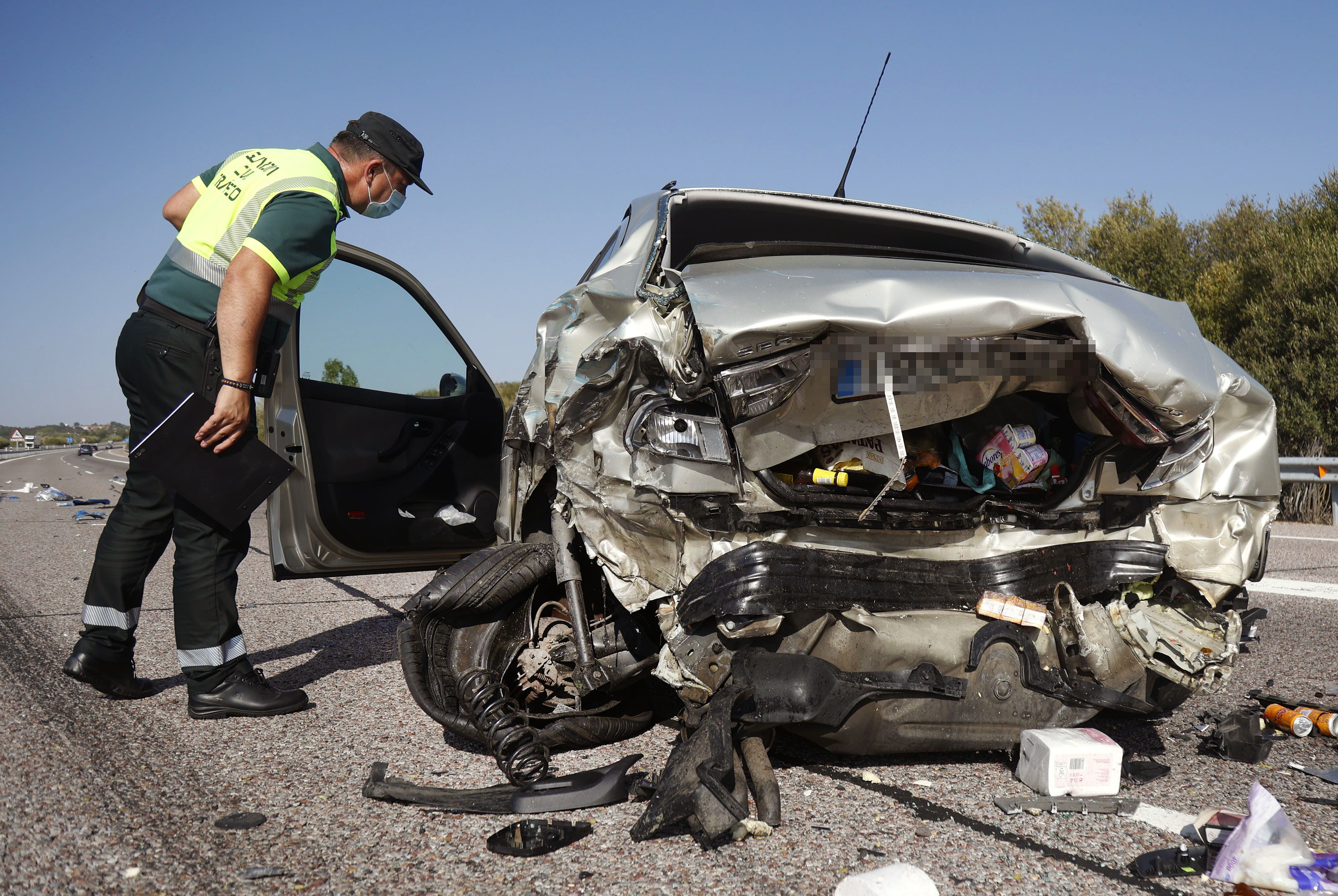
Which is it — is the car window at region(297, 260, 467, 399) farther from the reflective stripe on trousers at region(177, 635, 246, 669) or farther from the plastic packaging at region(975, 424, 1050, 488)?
the plastic packaging at region(975, 424, 1050, 488)

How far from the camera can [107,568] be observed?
3.19 meters

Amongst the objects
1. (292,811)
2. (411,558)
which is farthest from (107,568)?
(292,811)

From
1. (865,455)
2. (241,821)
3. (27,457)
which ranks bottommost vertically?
(27,457)

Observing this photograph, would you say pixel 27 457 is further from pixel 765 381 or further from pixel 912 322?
pixel 912 322

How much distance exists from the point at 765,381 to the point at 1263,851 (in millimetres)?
1436

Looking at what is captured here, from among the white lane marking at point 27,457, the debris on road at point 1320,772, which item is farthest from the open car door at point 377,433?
the white lane marking at point 27,457

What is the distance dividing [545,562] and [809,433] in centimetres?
103

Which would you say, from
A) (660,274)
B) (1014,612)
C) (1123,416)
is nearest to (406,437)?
(660,274)

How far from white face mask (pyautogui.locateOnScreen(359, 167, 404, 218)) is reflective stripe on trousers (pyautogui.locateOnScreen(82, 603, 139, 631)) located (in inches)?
70.0

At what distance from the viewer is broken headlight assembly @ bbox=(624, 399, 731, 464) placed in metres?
2.18

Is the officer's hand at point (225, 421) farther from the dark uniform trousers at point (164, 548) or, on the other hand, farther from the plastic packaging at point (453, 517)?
the plastic packaging at point (453, 517)

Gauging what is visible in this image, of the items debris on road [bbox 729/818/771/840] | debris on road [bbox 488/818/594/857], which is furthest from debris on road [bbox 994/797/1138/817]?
debris on road [bbox 488/818/594/857]

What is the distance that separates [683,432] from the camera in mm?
2189

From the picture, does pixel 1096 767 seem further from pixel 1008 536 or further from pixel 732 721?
pixel 732 721
